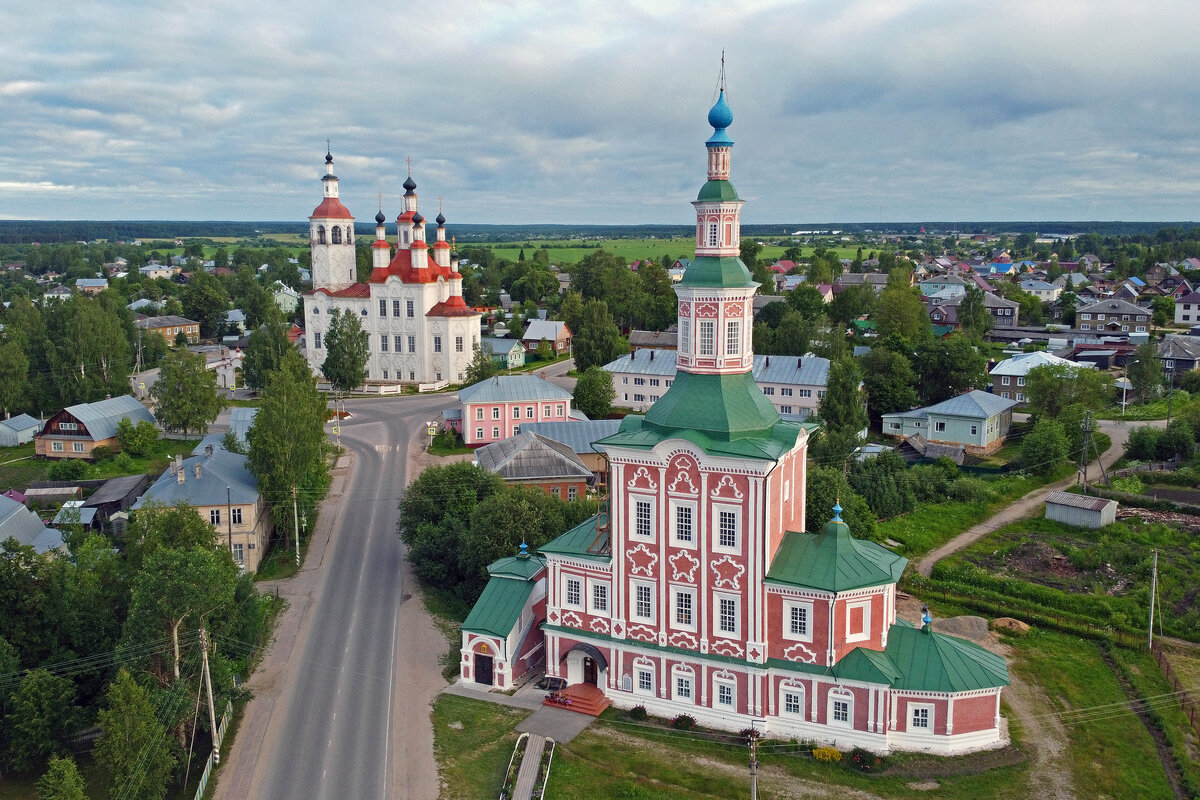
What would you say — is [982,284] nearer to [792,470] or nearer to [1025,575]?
[1025,575]

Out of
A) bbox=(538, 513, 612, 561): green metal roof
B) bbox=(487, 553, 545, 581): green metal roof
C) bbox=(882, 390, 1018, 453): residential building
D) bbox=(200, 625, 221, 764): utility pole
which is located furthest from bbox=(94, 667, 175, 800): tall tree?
bbox=(882, 390, 1018, 453): residential building

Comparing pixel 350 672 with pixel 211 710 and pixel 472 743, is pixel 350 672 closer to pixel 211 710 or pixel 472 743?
pixel 211 710

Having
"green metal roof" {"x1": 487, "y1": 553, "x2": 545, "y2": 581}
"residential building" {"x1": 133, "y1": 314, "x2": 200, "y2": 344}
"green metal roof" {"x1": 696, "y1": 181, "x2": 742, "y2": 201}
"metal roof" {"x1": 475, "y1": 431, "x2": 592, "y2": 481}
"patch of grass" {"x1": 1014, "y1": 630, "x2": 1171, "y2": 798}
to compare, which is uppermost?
"green metal roof" {"x1": 696, "y1": 181, "x2": 742, "y2": 201}

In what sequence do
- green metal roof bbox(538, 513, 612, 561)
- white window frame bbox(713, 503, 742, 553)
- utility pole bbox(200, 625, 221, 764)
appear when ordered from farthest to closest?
green metal roof bbox(538, 513, 612, 561) < white window frame bbox(713, 503, 742, 553) < utility pole bbox(200, 625, 221, 764)

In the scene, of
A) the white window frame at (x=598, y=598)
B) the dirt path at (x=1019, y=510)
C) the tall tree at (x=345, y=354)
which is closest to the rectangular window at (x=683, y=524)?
the white window frame at (x=598, y=598)

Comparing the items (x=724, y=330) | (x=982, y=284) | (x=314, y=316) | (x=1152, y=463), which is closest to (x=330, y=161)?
(x=314, y=316)

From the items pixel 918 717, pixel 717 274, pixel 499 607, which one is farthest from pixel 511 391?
pixel 918 717

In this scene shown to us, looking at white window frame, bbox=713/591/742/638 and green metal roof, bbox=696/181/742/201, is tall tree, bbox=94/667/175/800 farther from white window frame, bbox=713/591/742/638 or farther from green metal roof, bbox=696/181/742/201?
green metal roof, bbox=696/181/742/201

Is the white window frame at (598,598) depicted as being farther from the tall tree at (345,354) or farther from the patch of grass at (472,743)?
the tall tree at (345,354)
